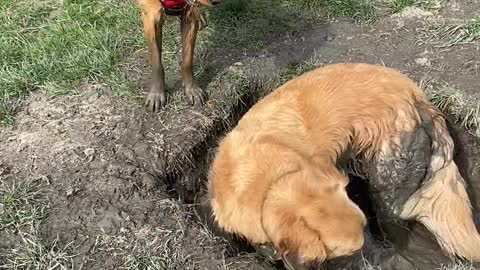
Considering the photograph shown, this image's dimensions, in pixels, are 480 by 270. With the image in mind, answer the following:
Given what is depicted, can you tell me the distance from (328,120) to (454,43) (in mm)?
2396

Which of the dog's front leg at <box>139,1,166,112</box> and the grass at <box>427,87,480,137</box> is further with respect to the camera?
the grass at <box>427,87,480,137</box>

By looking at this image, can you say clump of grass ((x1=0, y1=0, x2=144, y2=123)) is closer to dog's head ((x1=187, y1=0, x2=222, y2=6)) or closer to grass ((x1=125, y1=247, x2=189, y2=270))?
dog's head ((x1=187, y1=0, x2=222, y2=6))

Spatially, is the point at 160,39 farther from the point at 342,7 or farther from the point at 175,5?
the point at 342,7

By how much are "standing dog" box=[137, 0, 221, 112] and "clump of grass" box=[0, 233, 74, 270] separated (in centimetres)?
156

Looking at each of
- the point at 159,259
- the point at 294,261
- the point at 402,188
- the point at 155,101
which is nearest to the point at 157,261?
the point at 159,259

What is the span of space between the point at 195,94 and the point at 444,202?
2.21 meters

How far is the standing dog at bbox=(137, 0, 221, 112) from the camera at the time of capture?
187 inches

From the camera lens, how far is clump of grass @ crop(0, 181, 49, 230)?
4.27 meters

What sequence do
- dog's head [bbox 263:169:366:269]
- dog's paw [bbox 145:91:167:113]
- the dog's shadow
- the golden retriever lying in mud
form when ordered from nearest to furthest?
dog's head [bbox 263:169:366:269]
the golden retriever lying in mud
dog's paw [bbox 145:91:167:113]
the dog's shadow

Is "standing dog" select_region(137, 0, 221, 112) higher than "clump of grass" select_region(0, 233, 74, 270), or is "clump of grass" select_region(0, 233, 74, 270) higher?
"standing dog" select_region(137, 0, 221, 112)

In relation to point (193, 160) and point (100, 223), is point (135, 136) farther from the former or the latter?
point (100, 223)

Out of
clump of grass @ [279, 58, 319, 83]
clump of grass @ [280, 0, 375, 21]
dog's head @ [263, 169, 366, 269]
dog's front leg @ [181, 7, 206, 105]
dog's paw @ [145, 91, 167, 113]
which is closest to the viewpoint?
dog's head @ [263, 169, 366, 269]

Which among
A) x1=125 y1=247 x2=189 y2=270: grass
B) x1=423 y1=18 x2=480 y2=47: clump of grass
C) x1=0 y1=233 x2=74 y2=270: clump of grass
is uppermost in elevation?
x1=423 y1=18 x2=480 y2=47: clump of grass

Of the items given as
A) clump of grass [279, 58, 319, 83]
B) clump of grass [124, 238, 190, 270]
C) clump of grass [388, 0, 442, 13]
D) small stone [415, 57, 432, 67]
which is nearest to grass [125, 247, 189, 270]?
clump of grass [124, 238, 190, 270]
